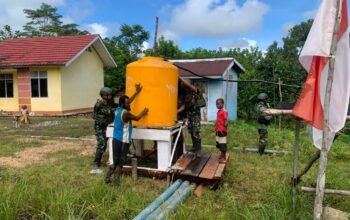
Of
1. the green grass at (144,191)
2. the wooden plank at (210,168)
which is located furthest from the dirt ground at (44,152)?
the wooden plank at (210,168)

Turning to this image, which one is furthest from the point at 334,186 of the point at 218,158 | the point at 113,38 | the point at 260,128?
the point at 113,38

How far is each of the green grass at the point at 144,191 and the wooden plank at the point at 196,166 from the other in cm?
45

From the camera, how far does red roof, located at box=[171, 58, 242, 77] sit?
1800 cm

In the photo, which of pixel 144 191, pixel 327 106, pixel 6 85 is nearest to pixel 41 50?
pixel 6 85

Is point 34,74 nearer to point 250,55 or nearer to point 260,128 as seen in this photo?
point 260,128

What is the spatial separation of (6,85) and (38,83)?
7.69 ft

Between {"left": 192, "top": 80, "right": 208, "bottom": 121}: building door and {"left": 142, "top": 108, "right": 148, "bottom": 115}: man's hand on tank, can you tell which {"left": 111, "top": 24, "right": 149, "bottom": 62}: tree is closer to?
{"left": 192, "top": 80, "right": 208, "bottom": 121}: building door

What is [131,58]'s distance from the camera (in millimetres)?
31047

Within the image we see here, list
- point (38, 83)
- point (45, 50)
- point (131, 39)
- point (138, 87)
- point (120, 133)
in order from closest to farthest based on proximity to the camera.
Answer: point (120, 133) < point (138, 87) < point (38, 83) < point (45, 50) < point (131, 39)

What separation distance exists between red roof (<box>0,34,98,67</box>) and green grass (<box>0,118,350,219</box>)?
35.5ft

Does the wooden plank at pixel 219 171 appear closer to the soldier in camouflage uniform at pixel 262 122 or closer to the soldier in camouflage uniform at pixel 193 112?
the soldier in camouflage uniform at pixel 193 112

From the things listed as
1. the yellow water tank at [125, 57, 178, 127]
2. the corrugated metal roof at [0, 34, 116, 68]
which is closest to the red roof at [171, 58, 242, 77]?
the corrugated metal roof at [0, 34, 116, 68]

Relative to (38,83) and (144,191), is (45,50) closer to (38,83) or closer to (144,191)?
(38,83)

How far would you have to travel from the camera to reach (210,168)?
21.4 feet
